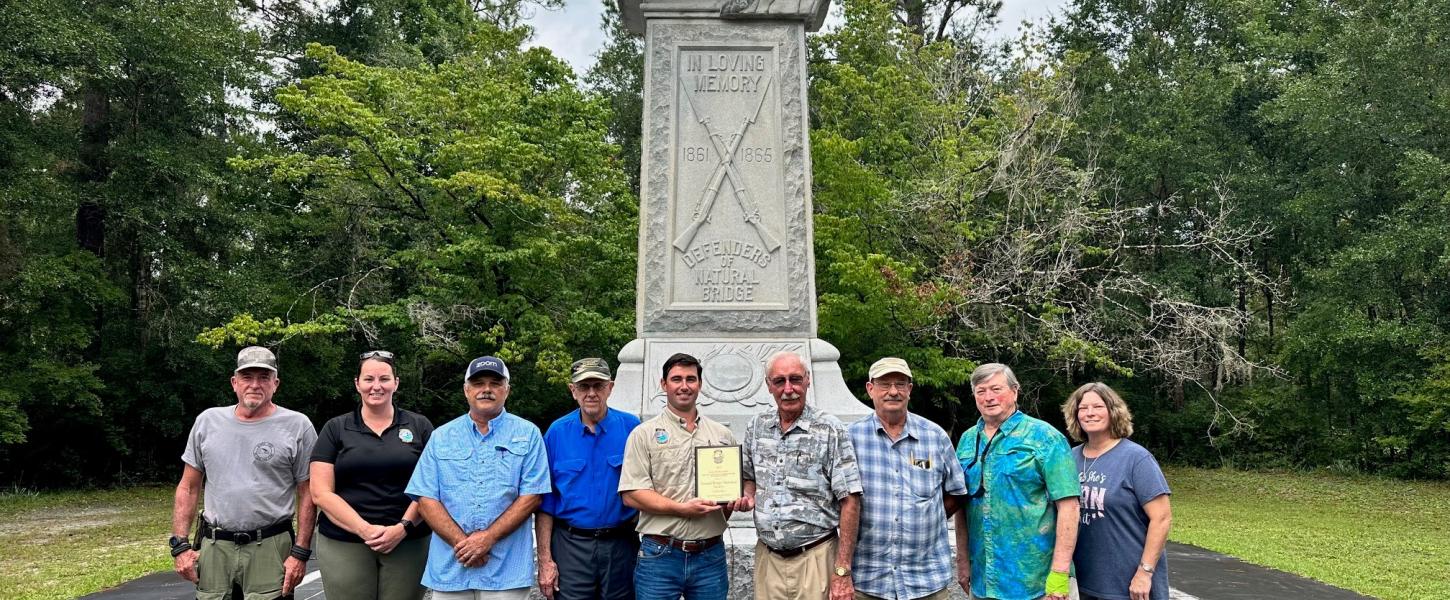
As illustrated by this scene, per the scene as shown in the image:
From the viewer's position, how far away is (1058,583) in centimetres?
347

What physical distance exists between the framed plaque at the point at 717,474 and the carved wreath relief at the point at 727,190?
2.96 metres

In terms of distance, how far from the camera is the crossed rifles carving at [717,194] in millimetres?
6684

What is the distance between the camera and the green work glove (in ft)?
11.4

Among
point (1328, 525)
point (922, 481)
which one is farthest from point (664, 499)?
point (1328, 525)

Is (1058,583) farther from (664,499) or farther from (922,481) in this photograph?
(664,499)

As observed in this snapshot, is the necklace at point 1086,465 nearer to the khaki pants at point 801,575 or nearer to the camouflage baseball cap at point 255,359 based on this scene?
the khaki pants at point 801,575

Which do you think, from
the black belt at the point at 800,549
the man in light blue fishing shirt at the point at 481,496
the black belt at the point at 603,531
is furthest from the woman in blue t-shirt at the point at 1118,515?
the man in light blue fishing shirt at the point at 481,496

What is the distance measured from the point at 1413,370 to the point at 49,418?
2546cm

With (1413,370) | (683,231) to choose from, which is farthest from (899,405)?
(1413,370)


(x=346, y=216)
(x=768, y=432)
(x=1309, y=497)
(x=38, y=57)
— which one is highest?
(x=38, y=57)

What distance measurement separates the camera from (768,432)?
3.80 m

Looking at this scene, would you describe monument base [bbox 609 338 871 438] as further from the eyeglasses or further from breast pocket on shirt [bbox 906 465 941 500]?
breast pocket on shirt [bbox 906 465 941 500]

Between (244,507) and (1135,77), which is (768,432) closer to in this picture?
(244,507)

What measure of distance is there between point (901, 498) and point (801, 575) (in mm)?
446
